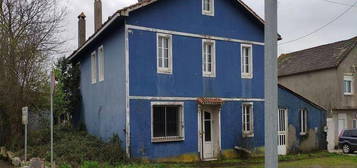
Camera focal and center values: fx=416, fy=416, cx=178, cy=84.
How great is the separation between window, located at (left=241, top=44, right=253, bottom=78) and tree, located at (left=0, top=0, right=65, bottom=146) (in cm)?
980

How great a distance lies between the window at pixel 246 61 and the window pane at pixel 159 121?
16.0ft

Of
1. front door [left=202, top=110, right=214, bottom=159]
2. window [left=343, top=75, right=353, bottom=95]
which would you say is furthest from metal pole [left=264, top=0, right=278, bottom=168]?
window [left=343, top=75, right=353, bottom=95]

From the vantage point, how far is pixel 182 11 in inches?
706

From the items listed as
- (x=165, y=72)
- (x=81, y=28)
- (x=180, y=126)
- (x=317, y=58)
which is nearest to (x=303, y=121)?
(x=180, y=126)

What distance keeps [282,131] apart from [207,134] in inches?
213

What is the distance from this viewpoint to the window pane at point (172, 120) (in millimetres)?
17402

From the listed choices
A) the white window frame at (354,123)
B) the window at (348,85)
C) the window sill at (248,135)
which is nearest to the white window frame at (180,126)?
the window sill at (248,135)

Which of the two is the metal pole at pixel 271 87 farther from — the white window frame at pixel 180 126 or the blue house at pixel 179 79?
the white window frame at pixel 180 126

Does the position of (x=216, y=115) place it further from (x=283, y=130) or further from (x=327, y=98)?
(x=327, y=98)

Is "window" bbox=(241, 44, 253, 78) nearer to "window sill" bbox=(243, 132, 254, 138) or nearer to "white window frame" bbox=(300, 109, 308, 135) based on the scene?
"window sill" bbox=(243, 132, 254, 138)

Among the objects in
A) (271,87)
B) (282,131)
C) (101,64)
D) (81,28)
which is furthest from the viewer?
(81,28)

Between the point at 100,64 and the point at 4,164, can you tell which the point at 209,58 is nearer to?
the point at 100,64

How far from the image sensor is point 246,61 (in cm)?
2030

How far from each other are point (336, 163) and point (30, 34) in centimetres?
1567
